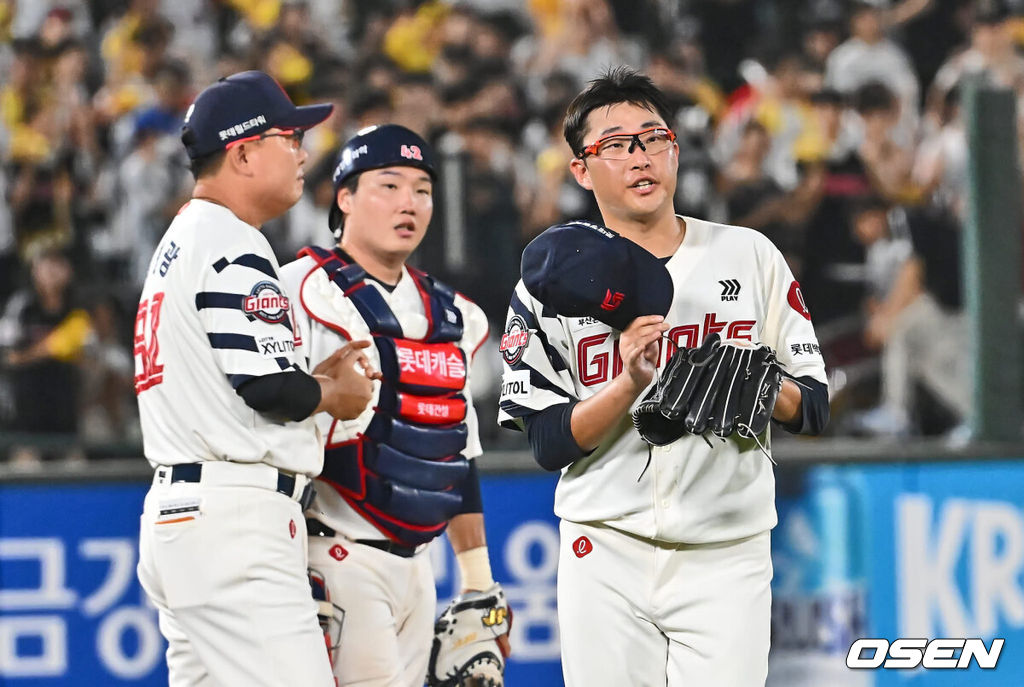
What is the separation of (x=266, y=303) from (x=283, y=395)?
0.25 metres

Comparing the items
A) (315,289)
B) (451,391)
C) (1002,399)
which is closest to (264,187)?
(315,289)

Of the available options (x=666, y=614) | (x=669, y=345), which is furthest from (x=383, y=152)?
(x=666, y=614)

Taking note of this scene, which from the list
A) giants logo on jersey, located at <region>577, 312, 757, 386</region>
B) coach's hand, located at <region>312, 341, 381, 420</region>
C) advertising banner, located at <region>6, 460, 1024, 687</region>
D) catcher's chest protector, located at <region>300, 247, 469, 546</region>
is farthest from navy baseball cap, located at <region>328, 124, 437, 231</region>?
advertising banner, located at <region>6, 460, 1024, 687</region>

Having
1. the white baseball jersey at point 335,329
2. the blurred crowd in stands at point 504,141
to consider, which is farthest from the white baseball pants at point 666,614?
the blurred crowd in stands at point 504,141

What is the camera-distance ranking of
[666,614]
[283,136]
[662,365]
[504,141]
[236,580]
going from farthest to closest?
[504,141]
[283,136]
[236,580]
[662,365]
[666,614]

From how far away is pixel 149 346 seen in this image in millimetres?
3557

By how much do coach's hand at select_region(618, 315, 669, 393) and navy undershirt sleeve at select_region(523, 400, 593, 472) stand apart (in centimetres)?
22

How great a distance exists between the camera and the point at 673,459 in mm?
3129

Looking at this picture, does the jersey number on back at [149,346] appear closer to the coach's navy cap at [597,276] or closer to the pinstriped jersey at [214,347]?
the pinstriped jersey at [214,347]

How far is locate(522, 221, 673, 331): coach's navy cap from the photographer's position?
118 inches

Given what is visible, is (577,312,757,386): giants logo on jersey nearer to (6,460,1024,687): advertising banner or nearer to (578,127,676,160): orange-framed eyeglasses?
(578,127,676,160): orange-framed eyeglasses

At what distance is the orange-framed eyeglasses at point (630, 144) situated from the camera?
125 inches

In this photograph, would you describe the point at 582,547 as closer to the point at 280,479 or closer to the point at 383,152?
the point at 280,479

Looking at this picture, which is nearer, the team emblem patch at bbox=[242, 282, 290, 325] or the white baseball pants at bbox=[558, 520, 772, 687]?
the white baseball pants at bbox=[558, 520, 772, 687]
